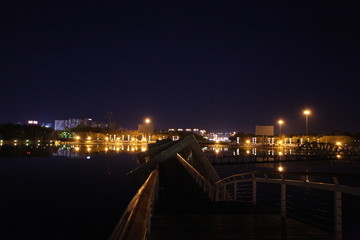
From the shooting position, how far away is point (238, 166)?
3531 cm

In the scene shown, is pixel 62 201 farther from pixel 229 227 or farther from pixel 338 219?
pixel 338 219

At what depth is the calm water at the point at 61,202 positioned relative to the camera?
10.8m

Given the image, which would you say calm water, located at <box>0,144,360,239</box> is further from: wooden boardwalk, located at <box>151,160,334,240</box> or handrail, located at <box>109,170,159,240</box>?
handrail, located at <box>109,170,159,240</box>

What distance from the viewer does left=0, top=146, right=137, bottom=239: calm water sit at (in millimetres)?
10766

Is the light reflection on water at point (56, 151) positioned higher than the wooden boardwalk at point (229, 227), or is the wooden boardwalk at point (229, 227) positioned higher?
the wooden boardwalk at point (229, 227)

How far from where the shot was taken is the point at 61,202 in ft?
49.8

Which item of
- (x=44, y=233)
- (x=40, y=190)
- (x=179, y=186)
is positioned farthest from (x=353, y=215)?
(x=40, y=190)

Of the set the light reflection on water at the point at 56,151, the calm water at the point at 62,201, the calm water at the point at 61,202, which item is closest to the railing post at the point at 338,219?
the calm water at the point at 61,202

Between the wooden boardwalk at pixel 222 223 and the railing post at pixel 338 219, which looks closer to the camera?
the railing post at pixel 338 219

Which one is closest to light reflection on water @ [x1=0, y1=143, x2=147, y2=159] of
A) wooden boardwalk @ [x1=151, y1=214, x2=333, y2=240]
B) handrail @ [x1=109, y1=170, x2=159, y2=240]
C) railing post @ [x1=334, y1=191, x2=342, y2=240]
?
wooden boardwalk @ [x1=151, y1=214, x2=333, y2=240]

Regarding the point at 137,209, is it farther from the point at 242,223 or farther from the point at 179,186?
the point at 179,186

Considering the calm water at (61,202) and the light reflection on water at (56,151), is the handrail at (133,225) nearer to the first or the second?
the calm water at (61,202)

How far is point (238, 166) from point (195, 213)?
30.3 meters

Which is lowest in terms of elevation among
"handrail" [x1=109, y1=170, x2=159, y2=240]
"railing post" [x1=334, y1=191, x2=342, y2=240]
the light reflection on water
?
the light reflection on water
